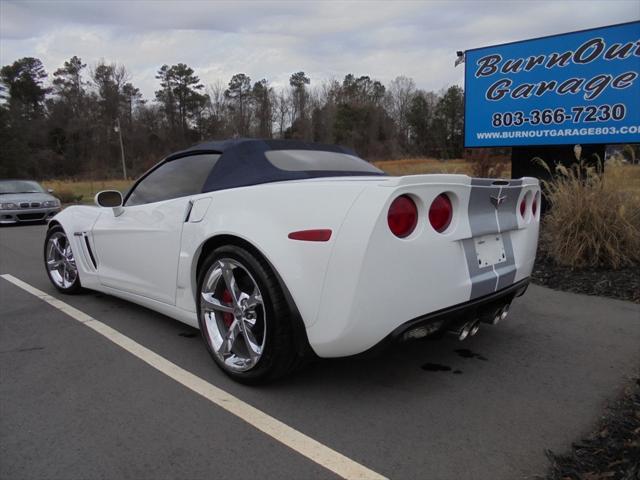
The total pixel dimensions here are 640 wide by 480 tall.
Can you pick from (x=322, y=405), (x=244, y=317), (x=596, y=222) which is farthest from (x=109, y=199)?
(x=596, y=222)

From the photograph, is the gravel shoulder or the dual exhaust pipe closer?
the dual exhaust pipe

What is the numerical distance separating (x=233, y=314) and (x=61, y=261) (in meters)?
3.08

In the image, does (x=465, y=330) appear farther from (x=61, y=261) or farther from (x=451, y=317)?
(x=61, y=261)

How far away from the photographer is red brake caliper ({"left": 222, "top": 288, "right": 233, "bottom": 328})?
310cm

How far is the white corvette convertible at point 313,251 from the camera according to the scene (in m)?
2.41

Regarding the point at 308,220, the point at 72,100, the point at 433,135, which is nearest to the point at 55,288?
the point at 308,220

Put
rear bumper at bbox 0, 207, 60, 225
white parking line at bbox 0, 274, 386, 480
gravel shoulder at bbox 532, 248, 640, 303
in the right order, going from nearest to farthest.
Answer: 1. white parking line at bbox 0, 274, 386, 480
2. gravel shoulder at bbox 532, 248, 640, 303
3. rear bumper at bbox 0, 207, 60, 225

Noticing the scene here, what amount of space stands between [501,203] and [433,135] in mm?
65171

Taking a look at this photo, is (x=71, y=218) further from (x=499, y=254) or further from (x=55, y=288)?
(x=499, y=254)

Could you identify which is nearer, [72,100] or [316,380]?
[316,380]

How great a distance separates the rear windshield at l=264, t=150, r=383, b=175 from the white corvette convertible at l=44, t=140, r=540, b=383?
16 mm

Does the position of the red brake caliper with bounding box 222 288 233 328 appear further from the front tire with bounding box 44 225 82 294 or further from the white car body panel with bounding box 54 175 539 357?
the front tire with bounding box 44 225 82 294

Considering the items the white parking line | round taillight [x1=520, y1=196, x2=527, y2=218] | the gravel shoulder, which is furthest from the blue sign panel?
the white parking line

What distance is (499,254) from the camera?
9.88 ft
